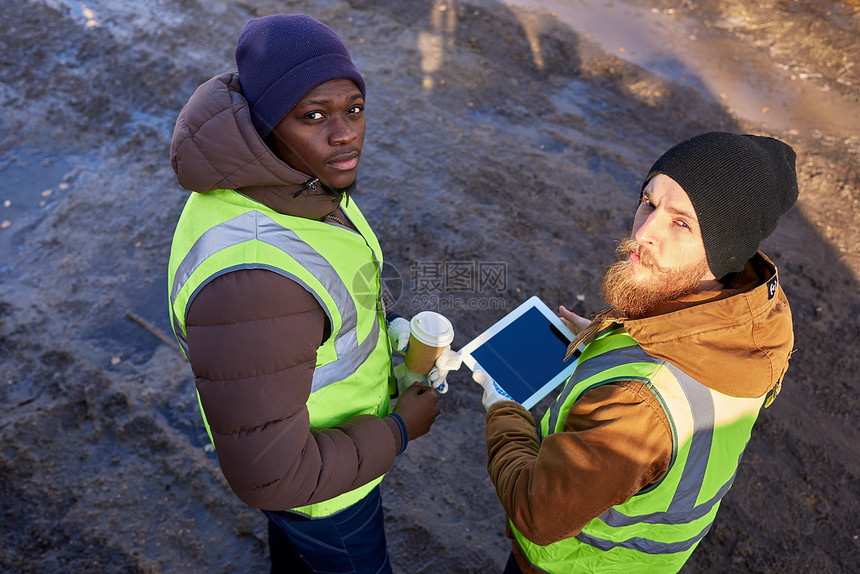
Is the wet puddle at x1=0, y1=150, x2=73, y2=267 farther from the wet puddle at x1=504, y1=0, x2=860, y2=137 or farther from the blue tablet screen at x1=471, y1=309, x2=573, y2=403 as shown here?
the wet puddle at x1=504, y1=0, x2=860, y2=137

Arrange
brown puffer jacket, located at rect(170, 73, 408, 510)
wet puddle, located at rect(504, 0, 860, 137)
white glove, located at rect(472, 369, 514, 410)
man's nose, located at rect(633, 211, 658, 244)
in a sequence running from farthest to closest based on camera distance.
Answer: wet puddle, located at rect(504, 0, 860, 137) < white glove, located at rect(472, 369, 514, 410) < man's nose, located at rect(633, 211, 658, 244) < brown puffer jacket, located at rect(170, 73, 408, 510)

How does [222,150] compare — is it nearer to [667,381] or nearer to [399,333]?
[399,333]

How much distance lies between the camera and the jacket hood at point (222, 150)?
1.67 metres

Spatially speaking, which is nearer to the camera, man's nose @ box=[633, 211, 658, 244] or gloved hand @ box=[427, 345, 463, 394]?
man's nose @ box=[633, 211, 658, 244]

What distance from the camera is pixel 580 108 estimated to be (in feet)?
20.5

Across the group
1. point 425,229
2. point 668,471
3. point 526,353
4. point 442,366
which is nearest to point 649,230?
point 668,471

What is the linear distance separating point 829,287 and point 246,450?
16.2ft

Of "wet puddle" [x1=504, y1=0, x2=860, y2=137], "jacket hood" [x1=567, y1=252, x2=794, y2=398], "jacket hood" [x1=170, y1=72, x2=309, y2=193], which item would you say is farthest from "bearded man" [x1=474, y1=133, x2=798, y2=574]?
"wet puddle" [x1=504, y1=0, x2=860, y2=137]

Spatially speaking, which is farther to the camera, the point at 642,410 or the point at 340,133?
the point at 340,133

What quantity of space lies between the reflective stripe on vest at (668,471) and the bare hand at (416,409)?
49cm

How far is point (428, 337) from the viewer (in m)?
2.29

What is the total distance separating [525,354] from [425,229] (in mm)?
2552

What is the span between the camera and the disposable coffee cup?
7.50 feet

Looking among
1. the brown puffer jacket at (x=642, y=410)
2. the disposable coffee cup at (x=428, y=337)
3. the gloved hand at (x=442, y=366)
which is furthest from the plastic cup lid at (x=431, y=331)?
the brown puffer jacket at (x=642, y=410)
